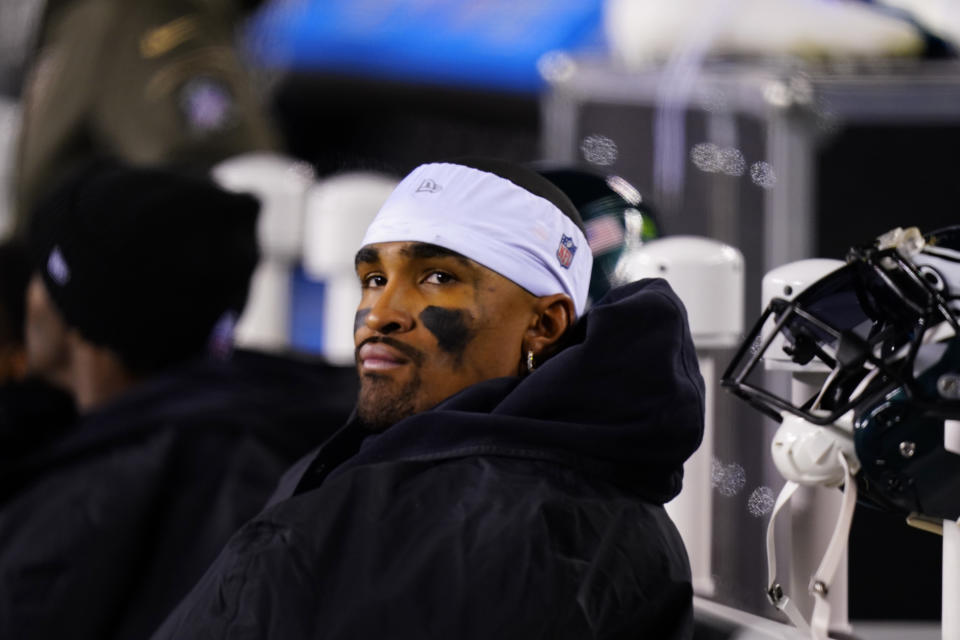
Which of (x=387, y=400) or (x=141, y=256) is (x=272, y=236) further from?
(x=387, y=400)

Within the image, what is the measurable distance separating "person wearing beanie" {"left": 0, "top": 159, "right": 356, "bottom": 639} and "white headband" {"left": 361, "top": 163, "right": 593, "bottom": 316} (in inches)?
28.6

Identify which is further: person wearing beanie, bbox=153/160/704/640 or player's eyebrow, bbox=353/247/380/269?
player's eyebrow, bbox=353/247/380/269

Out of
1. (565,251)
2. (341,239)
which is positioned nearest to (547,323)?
(565,251)

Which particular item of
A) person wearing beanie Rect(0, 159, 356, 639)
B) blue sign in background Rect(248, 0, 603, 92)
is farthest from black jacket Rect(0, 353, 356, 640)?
blue sign in background Rect(248, 0, 603, 92)

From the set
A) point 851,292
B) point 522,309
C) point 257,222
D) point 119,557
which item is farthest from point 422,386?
point 257,222

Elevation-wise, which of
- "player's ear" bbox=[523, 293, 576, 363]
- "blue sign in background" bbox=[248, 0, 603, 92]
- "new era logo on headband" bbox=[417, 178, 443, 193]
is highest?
"blue sign in background" bbox=[248, 0, 603, 92]

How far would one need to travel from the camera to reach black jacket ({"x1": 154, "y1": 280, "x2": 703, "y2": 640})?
122 centimetres

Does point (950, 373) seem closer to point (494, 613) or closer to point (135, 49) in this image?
point (494, 613)

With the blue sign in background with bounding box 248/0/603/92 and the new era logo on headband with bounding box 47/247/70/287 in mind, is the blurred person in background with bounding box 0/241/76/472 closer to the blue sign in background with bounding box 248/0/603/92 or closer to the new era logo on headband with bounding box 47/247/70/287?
the new era logo on headband with bounding box 47/247/70/287

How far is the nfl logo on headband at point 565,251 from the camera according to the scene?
1.44m

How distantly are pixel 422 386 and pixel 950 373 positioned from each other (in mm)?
458

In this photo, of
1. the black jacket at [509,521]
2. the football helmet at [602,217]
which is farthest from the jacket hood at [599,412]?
the football helmet at [602,217]

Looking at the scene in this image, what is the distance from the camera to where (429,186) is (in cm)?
144

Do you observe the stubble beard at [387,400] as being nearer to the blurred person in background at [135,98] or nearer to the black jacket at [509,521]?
the black jacket at [509,521]
